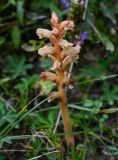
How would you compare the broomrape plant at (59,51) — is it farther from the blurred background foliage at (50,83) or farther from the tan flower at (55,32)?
the blurred background foliage at (50,83)

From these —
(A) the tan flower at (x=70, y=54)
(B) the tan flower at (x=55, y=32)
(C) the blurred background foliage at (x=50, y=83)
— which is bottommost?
(C) the blurred background foliage at (x=50, y=83)

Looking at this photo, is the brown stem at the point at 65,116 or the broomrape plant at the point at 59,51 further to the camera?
the brown stem at the point at 65,116

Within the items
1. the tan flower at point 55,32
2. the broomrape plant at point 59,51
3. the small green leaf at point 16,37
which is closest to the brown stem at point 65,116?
the broomrape plant at point 59,51

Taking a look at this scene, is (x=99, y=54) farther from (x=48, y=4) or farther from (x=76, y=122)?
(x=76, y=122)

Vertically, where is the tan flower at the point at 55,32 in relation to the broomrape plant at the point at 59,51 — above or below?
above

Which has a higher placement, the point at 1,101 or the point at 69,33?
the point at 69,33

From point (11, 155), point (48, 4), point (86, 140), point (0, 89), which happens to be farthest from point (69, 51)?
point (48, 4)

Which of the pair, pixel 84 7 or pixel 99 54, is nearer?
pixel 84 7

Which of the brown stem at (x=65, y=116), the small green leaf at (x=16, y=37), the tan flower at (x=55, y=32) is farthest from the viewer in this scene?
the small green leaf at (x=16, y=37)

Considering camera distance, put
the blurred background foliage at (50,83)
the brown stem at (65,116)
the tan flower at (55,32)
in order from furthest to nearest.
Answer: the blurred background foliage at (50,83), the brown stem at (65,116), the tan flower at (55,32)
